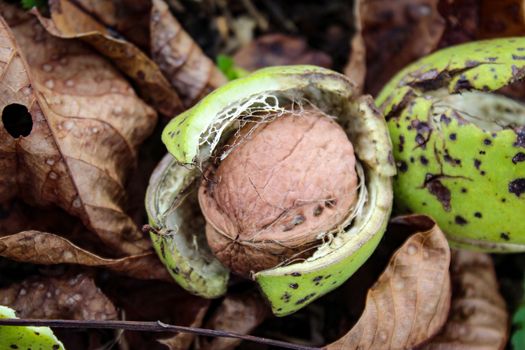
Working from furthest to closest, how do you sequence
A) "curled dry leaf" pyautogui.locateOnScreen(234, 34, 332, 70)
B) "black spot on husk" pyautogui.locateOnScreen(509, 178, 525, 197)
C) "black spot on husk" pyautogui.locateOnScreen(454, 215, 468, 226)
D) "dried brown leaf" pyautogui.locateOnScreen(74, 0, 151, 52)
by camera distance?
"curled dry leaf" pyautogui.locateOnScreen(234, 34, 332, 70)
"dried brown leaf" pyautogui.locateOnScreen(74, 0, 151, 52)
"black spot on husk" pyautogui.locateOnScreen(454, 215, 468, 226)
"black spot on husk" pyautogui.locateOnScreen(509, 178, 525, 197)

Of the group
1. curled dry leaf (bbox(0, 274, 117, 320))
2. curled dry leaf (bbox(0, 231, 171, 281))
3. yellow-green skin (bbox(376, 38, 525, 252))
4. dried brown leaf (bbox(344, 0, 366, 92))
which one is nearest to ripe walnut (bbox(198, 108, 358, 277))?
yellow-green skin (bbox(376, 38, 525, 252))

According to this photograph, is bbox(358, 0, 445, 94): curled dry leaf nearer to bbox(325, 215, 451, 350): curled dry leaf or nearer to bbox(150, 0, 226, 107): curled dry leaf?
bbox(150, 0, 226, 107): curled dry leaf

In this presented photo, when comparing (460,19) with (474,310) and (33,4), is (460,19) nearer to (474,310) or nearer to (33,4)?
(474,310)

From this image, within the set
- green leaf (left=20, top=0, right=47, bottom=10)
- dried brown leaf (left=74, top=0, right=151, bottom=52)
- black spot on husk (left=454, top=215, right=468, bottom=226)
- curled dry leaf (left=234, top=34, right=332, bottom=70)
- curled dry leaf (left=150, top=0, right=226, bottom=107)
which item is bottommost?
black spot on husk (left=454, top=215, right=468, bottom=226)

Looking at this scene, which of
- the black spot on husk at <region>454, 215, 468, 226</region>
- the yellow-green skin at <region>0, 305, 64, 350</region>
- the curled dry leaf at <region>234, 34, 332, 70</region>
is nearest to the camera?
the yellow-green skin at <region>0, 305, 64, 350</region>

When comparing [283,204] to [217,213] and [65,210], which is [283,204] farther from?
[65,210]

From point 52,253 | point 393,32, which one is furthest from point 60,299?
point 393,32

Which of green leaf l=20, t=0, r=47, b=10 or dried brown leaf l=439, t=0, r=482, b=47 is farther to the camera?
dried brown leaf l=439, t=0, r=482, b=47
